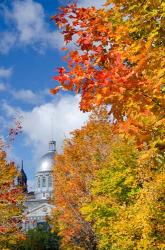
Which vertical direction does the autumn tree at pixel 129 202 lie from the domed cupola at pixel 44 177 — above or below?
below

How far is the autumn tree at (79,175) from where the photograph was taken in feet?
101

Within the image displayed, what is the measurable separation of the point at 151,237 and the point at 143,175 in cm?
358

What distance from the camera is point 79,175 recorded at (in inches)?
1302

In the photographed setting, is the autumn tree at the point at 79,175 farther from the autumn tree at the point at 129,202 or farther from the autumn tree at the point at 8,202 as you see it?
the autumn tree at the point at 8,202

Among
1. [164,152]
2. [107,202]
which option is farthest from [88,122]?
[164,152]

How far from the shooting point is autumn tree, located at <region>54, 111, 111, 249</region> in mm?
30844

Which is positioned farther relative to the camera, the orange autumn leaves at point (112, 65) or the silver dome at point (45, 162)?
the silver dome at point (45, 162)

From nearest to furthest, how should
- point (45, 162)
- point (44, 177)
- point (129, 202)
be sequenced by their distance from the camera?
point (129, 202)
point (44, 177)
point (45, 162)

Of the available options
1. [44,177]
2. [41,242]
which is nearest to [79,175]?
[41,242]

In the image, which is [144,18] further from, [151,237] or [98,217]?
[98,217]

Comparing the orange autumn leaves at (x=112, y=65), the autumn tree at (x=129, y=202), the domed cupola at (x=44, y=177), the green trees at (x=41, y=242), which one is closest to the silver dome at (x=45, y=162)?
the domed cupola at (x=44, y=177)

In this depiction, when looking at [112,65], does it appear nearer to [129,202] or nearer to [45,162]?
[129,202]

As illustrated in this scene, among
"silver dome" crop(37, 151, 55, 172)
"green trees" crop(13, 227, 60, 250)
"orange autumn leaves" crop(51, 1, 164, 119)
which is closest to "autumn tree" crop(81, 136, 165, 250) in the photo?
"orange autumn leaves" crop(51, 1, 164, 119)

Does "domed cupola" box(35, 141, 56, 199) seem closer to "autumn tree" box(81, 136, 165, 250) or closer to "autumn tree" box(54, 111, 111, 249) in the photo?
"autumn tree" box(54, 111, 111, 249)
